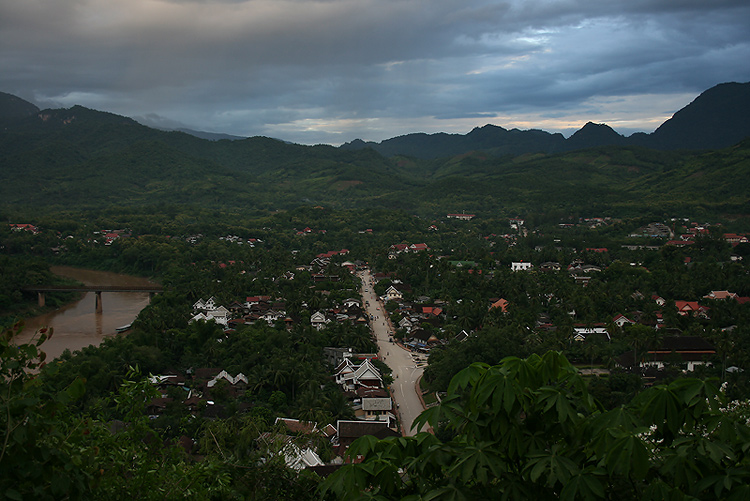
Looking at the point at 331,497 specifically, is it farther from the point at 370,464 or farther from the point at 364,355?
the point at 364,355

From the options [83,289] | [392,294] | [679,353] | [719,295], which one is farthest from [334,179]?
[679,353]

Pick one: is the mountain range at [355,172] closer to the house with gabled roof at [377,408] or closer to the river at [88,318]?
the river at [88,318]

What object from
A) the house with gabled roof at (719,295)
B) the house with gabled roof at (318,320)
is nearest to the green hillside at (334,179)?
the house with gabled roof at (719,295)

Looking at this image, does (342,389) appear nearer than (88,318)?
Yes

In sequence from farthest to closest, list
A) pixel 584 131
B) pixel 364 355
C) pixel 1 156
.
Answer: pixel 584 131 < pixel 1 156 < pixel 364 355

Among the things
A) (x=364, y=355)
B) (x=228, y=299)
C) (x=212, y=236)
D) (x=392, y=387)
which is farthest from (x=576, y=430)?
(x=212, y=236)

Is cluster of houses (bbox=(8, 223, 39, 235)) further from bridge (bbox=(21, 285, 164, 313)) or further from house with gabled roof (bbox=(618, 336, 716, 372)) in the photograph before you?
house with gabled roof (bbox=(618, 336, 716, 372))

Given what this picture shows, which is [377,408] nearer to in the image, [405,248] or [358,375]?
[358,375]
